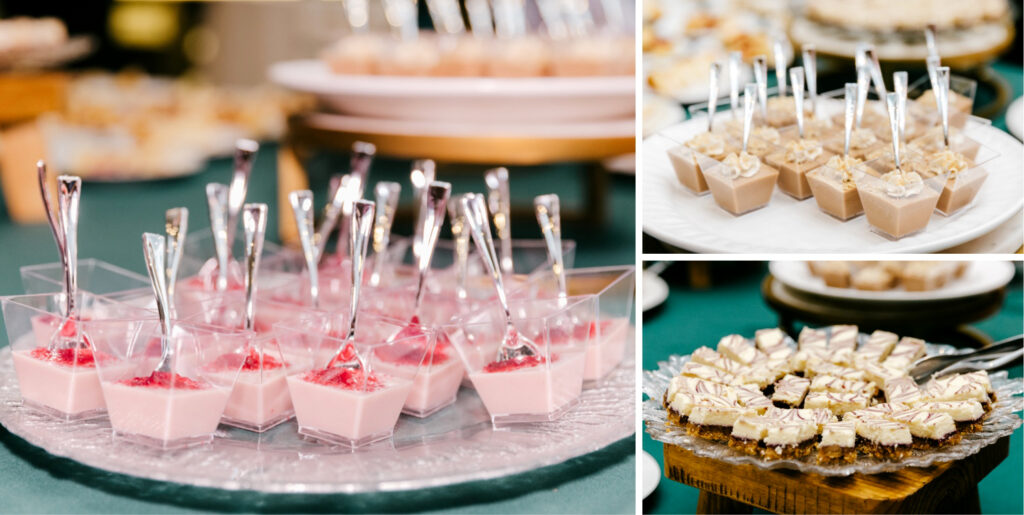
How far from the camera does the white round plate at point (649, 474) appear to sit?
1278mm

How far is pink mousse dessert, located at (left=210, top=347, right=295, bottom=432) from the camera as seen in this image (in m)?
1.28

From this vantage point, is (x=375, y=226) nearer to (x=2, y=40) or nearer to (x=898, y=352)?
(x=898, y=352)

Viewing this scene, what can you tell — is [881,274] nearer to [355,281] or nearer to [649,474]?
[649,474]

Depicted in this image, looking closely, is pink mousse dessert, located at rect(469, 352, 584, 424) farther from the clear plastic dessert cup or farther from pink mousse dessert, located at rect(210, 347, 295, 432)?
the clear plastic dessert cup

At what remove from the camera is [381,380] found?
1271 millimetres

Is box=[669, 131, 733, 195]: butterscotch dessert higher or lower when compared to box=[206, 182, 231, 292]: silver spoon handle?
higher

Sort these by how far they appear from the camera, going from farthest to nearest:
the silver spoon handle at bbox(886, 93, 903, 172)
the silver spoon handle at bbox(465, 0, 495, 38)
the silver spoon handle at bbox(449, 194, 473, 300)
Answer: the silver spoon handle at bbox(465, 0, 495, 38) < the silver spoon handle at bbox(449, 194, 473, 300) < the silver spoon handle at bbox(886, 93, 903, 172)

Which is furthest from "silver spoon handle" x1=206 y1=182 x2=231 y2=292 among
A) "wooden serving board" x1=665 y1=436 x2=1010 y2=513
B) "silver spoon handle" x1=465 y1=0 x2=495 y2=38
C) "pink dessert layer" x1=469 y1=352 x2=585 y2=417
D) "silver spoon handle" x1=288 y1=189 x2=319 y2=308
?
"silver spoon handle" x1=465 y1=0 x2=495 y2=38

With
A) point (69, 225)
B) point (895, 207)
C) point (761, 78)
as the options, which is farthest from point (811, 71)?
point (69, 225)

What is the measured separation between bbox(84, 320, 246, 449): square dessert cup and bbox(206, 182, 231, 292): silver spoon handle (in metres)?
0.35

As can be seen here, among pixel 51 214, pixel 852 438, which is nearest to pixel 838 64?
pixel 852 438

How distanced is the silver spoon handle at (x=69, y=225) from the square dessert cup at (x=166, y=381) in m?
0.14

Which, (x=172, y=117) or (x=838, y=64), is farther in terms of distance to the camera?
(x=172, y=117)

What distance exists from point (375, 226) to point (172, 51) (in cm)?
341
